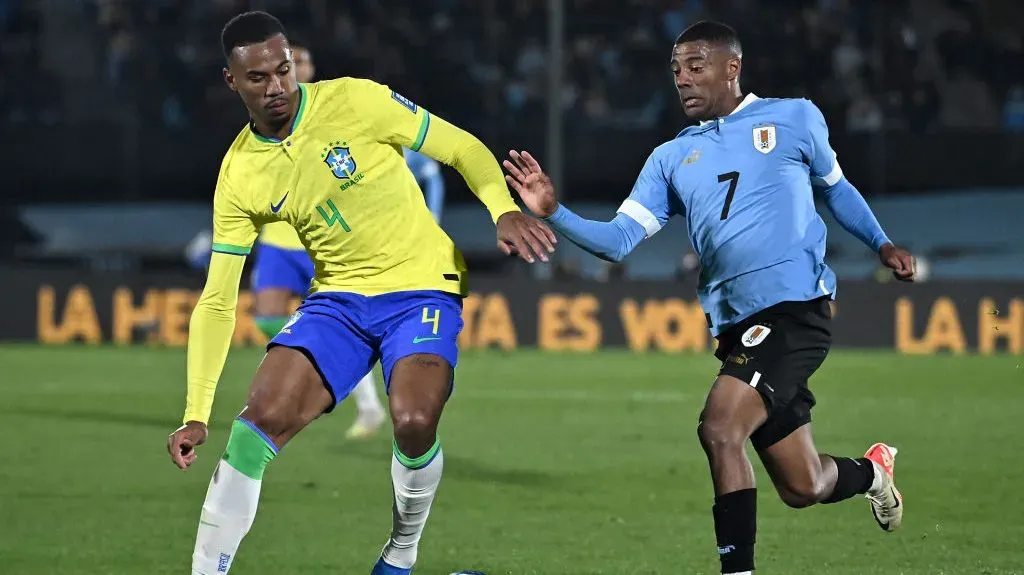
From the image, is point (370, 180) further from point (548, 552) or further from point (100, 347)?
point (100, 347)

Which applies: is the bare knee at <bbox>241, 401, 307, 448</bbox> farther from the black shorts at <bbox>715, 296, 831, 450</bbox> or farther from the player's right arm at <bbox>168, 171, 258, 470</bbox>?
the black shorts at <bbox>715, 296, 831, 450</bbox>

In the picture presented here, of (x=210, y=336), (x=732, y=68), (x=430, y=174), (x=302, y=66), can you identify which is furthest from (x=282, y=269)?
(x=732, y=68)

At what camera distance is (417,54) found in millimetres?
23391

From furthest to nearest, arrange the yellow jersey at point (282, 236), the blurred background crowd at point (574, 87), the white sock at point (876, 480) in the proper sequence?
the blurred background crowd at point (574, 87), the yellow jersey at point (282, 236), the white sock at point (876, 480)

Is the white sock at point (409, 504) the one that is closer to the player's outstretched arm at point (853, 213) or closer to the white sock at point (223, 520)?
the white sock at point (223, 520)

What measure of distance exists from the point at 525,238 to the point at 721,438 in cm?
102

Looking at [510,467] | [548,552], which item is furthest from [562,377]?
[548,552]

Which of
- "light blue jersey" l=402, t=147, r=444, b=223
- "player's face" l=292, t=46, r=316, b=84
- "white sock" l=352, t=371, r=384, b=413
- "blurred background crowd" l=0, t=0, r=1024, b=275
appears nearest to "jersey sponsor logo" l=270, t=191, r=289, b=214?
"player's face" l=292, t=46, r=316, b=84

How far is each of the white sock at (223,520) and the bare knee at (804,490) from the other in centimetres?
209

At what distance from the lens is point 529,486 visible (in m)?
8.62

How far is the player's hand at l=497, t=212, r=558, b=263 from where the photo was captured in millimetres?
4957

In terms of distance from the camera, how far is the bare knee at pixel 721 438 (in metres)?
5.31

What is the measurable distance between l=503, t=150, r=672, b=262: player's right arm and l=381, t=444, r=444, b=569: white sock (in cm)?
94

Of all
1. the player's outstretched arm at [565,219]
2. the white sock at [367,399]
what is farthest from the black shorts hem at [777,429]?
the white sock at [367,399]
